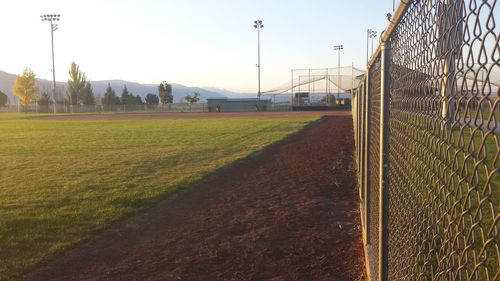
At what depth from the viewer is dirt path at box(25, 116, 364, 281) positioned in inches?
191

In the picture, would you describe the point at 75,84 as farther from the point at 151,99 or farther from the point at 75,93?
the point at 151,99

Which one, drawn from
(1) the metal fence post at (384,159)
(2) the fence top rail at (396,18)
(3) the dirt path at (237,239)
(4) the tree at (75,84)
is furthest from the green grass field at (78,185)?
(4) the tree at (75,84)

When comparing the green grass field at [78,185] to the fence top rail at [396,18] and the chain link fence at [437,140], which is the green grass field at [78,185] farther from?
the fence top rail at [396,18]

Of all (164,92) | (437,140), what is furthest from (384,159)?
(164,92)

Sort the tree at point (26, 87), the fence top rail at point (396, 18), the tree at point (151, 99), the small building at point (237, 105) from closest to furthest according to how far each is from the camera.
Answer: the fence top rail at point (396, 18) → the small building at point (237, 105) → the tree at point (26, 87) → the tree at point (151, 99)

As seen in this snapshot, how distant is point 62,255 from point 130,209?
6.85 ft

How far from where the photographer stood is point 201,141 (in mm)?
19828

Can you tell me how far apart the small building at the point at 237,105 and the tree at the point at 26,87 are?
36390mm

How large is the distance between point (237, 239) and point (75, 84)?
106 m

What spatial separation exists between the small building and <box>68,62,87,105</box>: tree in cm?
3838

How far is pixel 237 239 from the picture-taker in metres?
5.94

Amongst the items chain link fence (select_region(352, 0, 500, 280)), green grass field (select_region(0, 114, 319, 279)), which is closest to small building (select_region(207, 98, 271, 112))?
green grass field (select_region(0, 114, 319, 279))

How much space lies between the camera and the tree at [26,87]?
9050cm

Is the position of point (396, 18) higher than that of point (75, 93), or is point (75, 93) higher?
point (75, 93)
